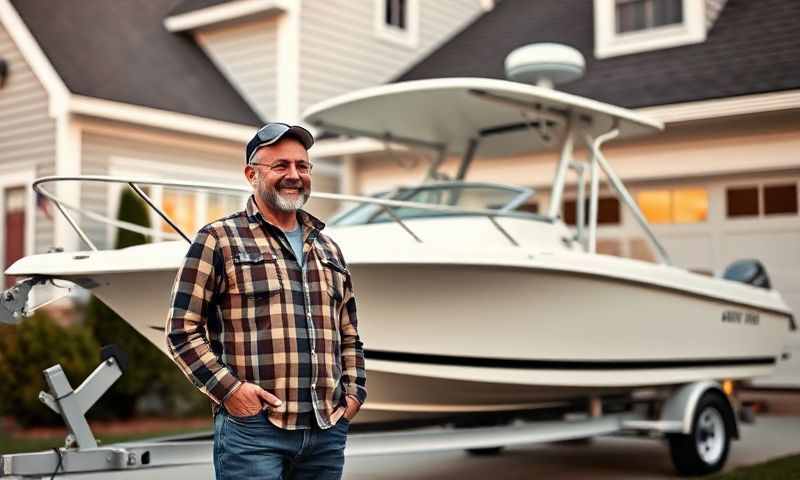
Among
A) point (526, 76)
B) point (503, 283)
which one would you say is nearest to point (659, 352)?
point (503, 283)

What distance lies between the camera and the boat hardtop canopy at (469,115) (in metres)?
6.33

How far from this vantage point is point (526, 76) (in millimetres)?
7258

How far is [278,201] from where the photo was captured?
304cm

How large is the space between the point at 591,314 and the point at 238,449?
3599mm

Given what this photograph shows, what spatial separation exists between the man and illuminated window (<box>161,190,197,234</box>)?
942cm

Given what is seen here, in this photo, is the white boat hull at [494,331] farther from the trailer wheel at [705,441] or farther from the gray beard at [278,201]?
the gray beard at [278,201]

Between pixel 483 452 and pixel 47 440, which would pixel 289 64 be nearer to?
pixel 47 440

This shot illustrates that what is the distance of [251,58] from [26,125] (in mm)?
3397

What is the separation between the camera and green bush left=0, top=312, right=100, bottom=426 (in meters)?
9.81

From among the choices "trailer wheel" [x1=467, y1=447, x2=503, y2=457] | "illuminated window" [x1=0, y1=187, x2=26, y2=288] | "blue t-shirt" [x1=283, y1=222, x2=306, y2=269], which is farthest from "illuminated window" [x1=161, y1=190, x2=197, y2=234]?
"blue t-shirt" [x1=283, y1=222, x2=306, y2=269]

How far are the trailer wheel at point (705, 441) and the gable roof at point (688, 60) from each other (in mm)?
4080

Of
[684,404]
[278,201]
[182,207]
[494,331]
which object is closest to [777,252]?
[684,404]

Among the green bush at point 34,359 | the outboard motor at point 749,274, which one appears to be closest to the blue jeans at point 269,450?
the outboard motor at point 749,274

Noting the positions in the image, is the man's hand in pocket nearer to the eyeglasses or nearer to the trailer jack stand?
the eyeglasses
